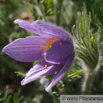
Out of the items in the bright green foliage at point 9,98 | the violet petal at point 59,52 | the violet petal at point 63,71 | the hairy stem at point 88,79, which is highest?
the violet petal at point 59,52

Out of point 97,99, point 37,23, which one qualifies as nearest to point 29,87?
point 97,99

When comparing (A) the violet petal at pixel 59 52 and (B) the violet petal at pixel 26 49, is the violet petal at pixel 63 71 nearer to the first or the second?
(A) the violet petal at pixel 59 52

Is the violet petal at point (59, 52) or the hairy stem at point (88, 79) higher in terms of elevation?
the violet petal at point (59, 52)

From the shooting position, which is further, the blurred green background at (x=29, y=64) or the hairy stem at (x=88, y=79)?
the blurred green background at (x=29, y=64)

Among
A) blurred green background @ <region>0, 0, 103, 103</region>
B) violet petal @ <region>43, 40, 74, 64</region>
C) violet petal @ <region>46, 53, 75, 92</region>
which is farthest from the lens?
blurred green background @ <region>0, 0, 103, 103</region>

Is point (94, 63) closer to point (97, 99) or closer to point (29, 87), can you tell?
point (97, 99)

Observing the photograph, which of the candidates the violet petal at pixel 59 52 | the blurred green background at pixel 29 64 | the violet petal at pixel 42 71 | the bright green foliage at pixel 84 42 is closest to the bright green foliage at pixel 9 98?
the blurred green background at pixel 29 64

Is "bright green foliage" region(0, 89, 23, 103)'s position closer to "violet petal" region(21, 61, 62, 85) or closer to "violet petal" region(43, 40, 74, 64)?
"violet petal" region(21, 61, 62, 85)

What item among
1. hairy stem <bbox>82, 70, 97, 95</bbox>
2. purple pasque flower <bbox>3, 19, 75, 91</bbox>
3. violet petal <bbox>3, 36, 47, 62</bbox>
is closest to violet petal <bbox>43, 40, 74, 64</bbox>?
purple pasque flower <bbox>3, 19, 75, 91</bbox>
